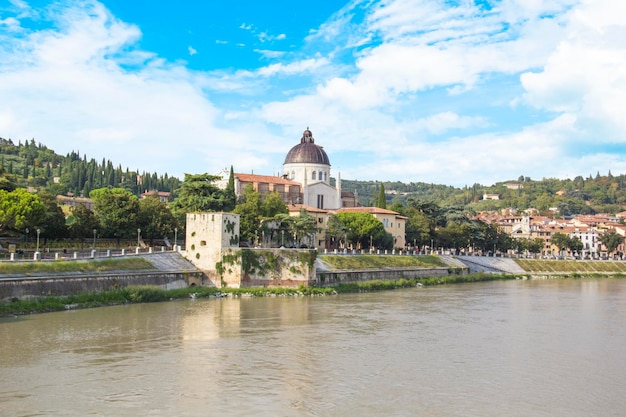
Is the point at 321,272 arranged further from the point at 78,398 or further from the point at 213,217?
the point at 78,398

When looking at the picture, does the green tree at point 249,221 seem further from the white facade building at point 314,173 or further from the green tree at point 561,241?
the green tree at point 561,241

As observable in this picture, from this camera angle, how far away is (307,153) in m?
75.6

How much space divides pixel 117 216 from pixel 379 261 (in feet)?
65.4

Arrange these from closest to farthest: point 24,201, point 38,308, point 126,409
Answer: point 126,409 → point 38,308 → point 24,201

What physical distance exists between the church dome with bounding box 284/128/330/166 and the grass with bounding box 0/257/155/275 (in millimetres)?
40625

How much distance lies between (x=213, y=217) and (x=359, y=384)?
76.3 feet

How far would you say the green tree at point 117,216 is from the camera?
47594 mm

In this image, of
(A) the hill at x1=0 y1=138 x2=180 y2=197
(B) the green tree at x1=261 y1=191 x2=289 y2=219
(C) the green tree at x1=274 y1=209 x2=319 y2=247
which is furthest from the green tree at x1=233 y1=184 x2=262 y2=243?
(A) the hill at x1=0 y1=138 x2=180 y2=197

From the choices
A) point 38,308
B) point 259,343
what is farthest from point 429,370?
point 38,308

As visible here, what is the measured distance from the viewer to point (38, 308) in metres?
27.6

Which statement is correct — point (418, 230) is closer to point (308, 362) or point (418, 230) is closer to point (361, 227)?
point (361, 227)

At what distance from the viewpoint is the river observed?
1606 cm

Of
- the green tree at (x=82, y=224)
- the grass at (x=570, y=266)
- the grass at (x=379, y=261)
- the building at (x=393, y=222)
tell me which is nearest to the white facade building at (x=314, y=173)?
the building at (x=393, y=222)

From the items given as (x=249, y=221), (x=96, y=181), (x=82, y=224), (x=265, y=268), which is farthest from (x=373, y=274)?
(x=96, y=181)
